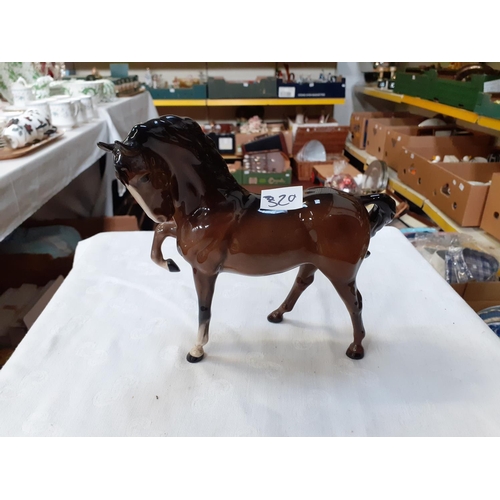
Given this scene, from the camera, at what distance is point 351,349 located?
2.54 ft

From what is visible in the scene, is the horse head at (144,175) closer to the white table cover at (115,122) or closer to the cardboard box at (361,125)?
the white table cover at (115,122)

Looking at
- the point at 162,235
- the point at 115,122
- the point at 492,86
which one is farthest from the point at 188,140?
the point at 115,122

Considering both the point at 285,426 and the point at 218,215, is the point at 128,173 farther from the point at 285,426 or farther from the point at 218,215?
the point at 285,426

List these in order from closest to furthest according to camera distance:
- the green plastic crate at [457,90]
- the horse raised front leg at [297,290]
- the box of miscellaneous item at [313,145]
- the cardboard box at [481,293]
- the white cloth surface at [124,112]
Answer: the horse raised front leg at [297,290]
the cardboard box at [481,293]
the green plastic crate at [457,90]
the white cloth surface at [124,112]
the box of miscellaneous item at [313,145]

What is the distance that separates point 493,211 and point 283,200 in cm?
94

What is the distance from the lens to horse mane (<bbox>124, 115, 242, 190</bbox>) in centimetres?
61

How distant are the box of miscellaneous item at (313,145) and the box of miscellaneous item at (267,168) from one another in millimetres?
108

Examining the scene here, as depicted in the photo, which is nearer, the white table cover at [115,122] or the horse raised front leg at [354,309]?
the horse raised front leg at [354,309]

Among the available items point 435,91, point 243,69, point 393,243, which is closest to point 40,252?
point 393,243

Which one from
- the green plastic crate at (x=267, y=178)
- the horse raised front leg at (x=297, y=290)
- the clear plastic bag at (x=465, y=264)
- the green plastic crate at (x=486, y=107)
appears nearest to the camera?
the horse raised front leg at (x=297, y=290)

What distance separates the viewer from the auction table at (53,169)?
912mm

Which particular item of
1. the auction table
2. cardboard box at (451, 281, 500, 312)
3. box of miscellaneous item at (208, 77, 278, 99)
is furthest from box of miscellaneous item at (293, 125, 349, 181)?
cardboard box at (451, 281, 500, 312)

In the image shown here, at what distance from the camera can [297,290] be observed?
845mm

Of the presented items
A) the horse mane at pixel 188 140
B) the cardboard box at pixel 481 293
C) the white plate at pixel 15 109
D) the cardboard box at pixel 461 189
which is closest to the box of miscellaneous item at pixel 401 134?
the cardboard box at pixel 461 189
